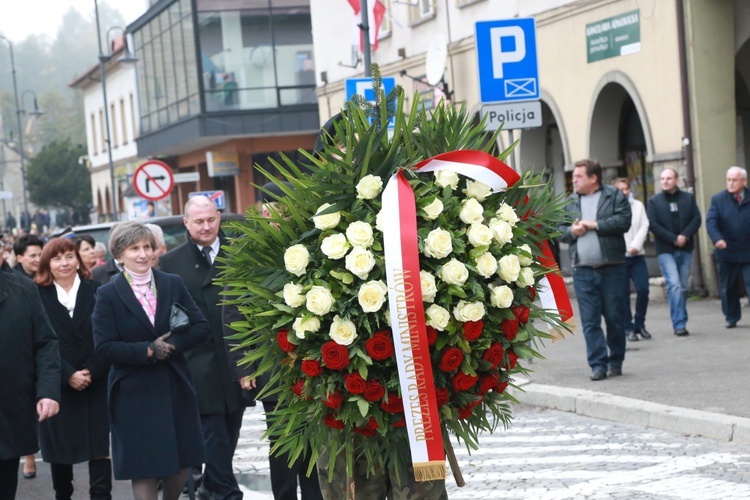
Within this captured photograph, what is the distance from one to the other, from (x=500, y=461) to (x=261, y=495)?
1.67 meters

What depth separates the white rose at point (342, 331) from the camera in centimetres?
471

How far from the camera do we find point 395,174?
15.9 feet

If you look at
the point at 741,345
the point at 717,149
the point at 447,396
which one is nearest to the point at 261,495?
the point at 447,396

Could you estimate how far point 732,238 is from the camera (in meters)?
15.4

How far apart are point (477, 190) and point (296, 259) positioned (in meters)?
0.74

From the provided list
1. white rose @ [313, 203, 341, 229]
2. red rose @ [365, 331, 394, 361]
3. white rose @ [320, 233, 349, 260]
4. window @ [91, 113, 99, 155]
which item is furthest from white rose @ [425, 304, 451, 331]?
window @ [91, 113, 99, 155]

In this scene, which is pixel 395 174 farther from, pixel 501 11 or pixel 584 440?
pixel 501 11

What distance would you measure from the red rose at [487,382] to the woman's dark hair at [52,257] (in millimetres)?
4552

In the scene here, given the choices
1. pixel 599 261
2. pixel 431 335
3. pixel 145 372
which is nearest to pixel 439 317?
pixel 431 335

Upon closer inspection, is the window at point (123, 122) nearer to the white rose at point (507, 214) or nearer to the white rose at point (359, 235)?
the white rose at point (507, 214)

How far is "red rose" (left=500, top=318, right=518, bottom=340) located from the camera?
488 centimetres

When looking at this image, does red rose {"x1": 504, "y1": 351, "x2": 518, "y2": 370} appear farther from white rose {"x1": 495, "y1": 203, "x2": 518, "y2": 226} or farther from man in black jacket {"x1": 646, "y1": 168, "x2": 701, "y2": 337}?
man in black jacket {"x1": 646, "y1": 168, "x2": 701, "y2": 337}

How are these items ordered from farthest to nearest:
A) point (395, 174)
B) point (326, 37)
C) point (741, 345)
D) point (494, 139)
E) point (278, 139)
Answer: point (278, 139) → point (326, 37) → point (741, 345) → point (494, 139) → point (395, 174)

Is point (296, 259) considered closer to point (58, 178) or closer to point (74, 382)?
point (74, 382)
